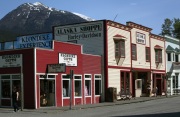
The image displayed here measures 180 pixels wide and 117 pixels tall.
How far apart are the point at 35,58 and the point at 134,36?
17612 mm

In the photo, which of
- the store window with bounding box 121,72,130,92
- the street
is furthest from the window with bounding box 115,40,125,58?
the street

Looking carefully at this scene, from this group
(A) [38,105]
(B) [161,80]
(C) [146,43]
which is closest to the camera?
(A) [38,105]

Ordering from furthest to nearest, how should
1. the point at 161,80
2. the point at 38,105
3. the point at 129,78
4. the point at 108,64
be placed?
the point at 161,80 < the point at 129,78 < the point at 108,64 < the point at 38,105

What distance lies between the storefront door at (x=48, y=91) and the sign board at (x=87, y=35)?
830 cm

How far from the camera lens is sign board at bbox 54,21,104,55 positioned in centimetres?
3678

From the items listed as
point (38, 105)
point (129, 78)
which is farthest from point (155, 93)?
point (38, 105)

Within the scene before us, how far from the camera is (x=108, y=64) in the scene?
3681cm

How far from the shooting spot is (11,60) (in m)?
29.1

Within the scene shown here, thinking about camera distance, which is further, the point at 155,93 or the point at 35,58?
the point at 155,93

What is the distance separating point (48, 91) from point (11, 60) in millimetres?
3697

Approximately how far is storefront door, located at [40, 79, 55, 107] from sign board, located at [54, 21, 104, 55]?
8.30 metres

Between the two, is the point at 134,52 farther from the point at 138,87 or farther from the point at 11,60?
the point at 11,60

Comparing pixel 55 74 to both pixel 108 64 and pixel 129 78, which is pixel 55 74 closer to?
pixel 108 64

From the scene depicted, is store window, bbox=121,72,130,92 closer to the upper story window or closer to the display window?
the upper story window
